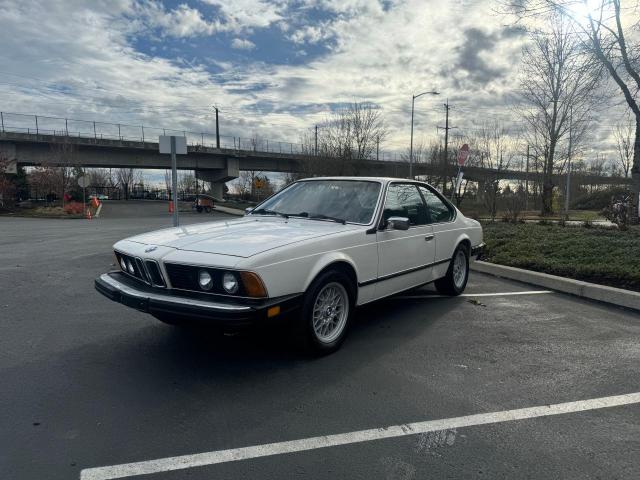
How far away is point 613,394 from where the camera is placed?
3.47 m

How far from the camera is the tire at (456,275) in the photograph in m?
6.20

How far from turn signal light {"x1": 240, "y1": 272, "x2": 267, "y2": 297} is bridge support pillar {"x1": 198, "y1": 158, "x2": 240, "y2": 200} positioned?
47.7m

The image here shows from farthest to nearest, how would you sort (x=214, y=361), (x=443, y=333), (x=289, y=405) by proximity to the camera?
1. (x=443, y=333)
2. (x=214, y=361)
3. (x=289, y=405)

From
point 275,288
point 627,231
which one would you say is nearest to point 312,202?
point 275,288

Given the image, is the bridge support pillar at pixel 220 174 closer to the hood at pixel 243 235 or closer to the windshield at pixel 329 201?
the windshield at pixel 329 201

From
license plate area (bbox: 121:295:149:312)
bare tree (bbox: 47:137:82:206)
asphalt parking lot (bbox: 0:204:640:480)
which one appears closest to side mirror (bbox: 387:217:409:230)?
asphalt parking lot (bbox: 0:204:640:480)

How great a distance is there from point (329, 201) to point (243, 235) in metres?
1.32

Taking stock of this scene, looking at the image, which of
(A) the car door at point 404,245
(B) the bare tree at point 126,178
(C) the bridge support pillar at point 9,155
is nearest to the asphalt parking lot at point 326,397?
(A) the car door at point 404,245

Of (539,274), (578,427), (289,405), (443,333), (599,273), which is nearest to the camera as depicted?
(578,427)

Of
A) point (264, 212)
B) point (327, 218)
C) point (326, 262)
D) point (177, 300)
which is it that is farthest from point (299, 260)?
point (264, 212)

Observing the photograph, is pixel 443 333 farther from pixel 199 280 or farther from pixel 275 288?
pixel 199 280

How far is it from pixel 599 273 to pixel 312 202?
4.69 m

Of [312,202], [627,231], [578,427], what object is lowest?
[578,427]

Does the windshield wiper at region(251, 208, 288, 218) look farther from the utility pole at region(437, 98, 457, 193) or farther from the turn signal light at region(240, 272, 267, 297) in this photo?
the utility pole at region(437, 98, 457, 193)
